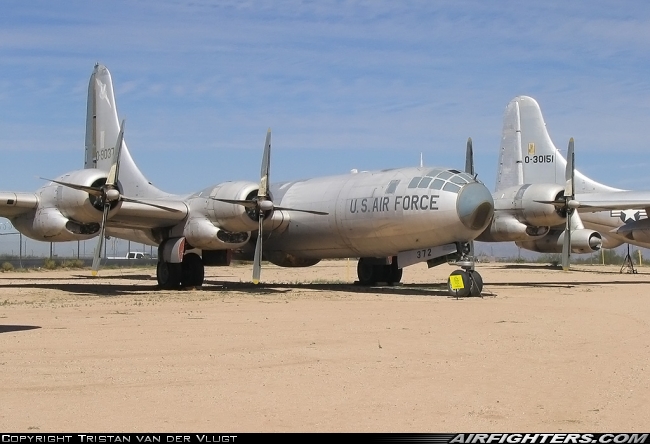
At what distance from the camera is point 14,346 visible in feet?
33.4

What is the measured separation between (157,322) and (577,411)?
830 cm

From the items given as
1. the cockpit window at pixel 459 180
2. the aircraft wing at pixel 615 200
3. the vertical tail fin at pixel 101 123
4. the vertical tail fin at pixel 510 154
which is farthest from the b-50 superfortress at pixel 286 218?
the vertical tail fin at pixel 510 154

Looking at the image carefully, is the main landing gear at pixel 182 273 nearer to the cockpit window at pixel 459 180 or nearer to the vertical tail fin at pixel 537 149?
the cockpit window at pixel 459 180

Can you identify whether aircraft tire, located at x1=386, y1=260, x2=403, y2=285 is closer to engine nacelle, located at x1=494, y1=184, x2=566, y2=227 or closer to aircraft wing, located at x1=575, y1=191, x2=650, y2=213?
engine nacelle, located at x1=494, y1=184, x2=566, y2=227

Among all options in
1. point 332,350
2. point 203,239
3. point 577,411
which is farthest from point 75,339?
point 203,239

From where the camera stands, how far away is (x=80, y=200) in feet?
68.8

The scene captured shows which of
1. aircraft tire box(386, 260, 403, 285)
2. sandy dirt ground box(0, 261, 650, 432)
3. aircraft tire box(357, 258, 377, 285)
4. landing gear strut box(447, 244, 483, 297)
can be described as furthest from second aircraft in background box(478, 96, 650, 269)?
sandy dirt ground box(0, 261, 650, 432)

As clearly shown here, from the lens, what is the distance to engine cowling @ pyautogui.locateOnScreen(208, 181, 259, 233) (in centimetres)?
2217

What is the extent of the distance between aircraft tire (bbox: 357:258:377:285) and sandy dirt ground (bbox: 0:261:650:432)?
8.98 m

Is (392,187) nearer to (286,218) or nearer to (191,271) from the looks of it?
(286,218)

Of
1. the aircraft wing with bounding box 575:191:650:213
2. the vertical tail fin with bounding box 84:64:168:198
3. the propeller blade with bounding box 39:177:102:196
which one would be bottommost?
the propeller blade with bounding box 39:177:102:196

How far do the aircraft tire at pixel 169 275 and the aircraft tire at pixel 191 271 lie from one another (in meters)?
0.24

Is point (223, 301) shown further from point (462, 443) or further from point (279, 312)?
point (462, 443)

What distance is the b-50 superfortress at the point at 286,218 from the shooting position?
2055cm
